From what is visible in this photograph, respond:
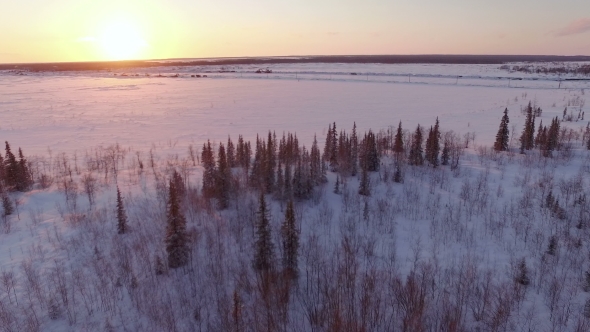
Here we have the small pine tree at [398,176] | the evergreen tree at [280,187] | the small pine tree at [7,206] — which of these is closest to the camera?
the small pine tree at [7,206]

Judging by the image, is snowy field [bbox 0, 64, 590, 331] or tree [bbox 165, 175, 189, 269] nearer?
snowy field [bbox 0, 64, 590, 331]

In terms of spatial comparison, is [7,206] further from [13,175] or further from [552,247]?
[552,247]

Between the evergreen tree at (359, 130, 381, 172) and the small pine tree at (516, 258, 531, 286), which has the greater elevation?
the evergreen tree at (359, 130, 381, 172)

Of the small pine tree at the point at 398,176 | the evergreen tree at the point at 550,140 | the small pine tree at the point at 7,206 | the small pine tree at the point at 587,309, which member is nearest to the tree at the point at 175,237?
the small pine tree at the point at 7,206

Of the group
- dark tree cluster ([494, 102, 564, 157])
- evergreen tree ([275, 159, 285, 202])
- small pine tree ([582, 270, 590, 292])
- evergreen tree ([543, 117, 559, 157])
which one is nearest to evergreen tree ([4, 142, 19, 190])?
evergreen tree ([275, 159, 285, 202])

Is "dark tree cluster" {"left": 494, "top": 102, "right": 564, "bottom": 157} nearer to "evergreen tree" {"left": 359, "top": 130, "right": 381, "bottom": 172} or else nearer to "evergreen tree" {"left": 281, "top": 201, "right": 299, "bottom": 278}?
"evergreen tree" {"left": 359, "top": 130, "right": 381, "bottom": 172}

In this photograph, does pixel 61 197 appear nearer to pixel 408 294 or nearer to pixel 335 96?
pixel 408 294

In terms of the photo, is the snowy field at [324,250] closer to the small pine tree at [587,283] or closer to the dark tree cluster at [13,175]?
the small pine tree at [587,283]
